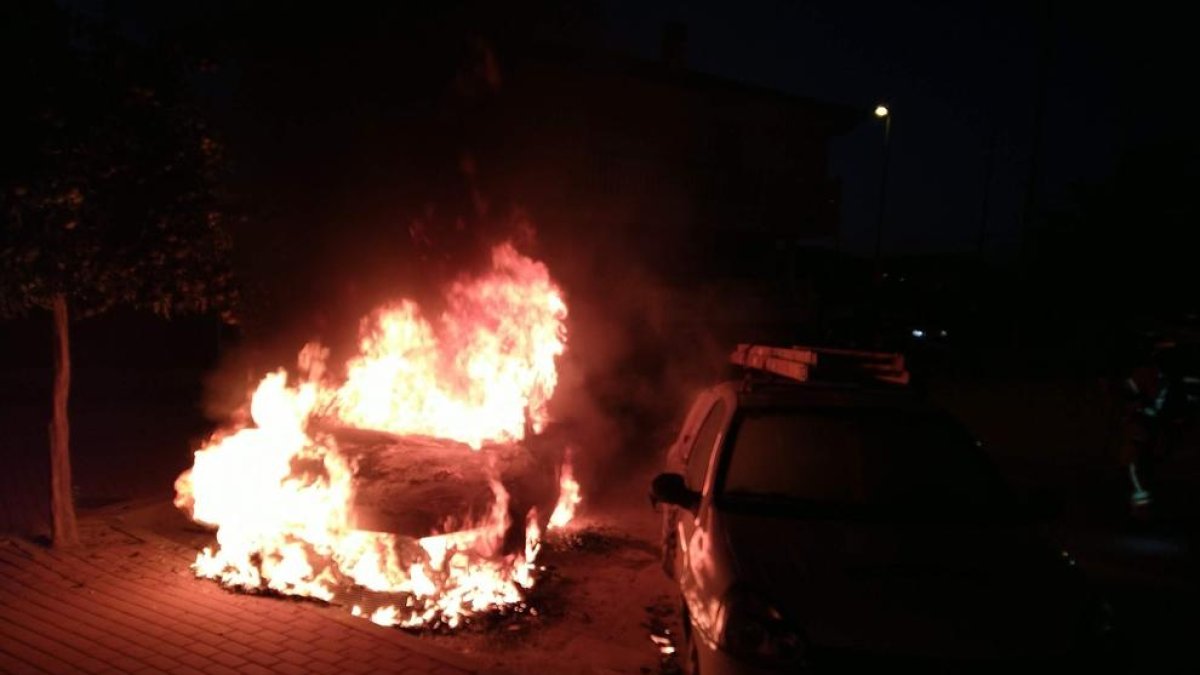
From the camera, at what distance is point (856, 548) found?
4.11m

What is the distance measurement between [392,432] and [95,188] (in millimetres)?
3111

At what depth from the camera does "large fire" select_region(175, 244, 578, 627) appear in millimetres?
6215

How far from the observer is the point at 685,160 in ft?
79.5

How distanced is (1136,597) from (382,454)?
612 centimetres

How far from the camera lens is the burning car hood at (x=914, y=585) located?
357 cm

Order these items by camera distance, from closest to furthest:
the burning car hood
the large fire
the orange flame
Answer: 1. the burning car hood
2. the large fire
3. the orange flame

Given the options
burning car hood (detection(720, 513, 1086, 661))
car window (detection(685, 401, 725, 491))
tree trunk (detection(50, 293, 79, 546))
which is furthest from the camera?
tree trunk (detection(50, 293, 79, 546))

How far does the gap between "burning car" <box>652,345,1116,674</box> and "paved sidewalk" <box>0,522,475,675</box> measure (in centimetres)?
182

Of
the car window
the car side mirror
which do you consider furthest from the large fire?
the car side mirror

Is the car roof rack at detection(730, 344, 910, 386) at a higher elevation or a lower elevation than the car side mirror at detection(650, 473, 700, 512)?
higher

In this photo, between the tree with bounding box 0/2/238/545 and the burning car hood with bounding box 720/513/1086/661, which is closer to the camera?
the burning car hood with bounding box 720/513/1086/661

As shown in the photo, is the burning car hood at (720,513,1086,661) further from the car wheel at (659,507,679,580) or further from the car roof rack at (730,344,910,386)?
the car roof rack at (730,344,910,386)

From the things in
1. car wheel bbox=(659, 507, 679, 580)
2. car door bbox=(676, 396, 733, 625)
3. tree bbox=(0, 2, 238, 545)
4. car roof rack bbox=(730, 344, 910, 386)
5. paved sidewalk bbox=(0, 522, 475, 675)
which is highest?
tree bbox=(0, 2, 238, 545)

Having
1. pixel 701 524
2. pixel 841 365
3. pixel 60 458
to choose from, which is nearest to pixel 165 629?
pixel 60 458
